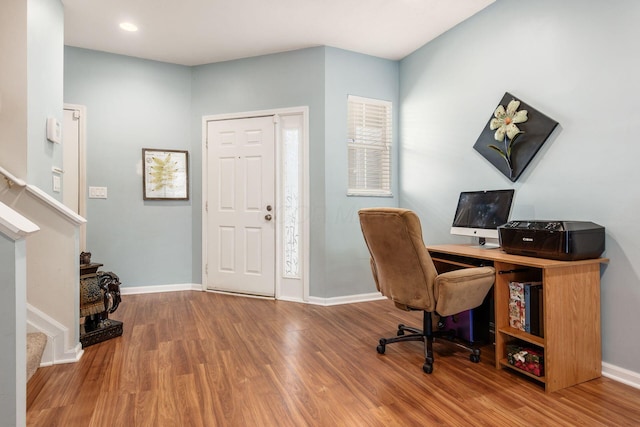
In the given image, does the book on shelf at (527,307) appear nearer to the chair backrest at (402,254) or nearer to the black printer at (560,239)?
the black printer at (560,239)

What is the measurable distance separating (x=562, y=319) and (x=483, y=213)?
94cm

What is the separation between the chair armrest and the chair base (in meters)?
0.27

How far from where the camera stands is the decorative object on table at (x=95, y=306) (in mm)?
2521

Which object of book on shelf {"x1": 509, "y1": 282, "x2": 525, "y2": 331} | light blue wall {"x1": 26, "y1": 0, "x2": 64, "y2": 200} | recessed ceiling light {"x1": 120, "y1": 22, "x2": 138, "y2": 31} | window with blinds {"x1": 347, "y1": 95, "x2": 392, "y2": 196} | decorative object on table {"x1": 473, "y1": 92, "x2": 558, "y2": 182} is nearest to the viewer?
book on shelf {"x1": 509, "y1": 282, "x2": 525, "y2": 331}

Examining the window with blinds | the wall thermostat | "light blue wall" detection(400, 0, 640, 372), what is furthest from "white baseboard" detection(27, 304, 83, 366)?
"light blue wall" detection(400, 0, 640, 372)

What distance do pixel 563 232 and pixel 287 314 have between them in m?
2.33

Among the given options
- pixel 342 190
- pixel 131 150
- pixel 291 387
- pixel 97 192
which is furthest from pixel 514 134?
pixel 97 192

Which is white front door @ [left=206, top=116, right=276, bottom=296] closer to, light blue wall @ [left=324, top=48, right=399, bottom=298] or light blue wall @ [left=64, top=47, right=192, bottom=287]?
light blue wall @ [left=64, top=47, right=192, bottom=287]

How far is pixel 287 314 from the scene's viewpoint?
3.28 meters

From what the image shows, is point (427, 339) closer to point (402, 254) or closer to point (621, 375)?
point (402, 254)

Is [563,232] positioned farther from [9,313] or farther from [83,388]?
[83,388]

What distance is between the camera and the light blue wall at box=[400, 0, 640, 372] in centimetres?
196

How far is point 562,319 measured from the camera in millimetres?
1893

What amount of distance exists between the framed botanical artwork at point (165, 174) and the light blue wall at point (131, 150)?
65mm
